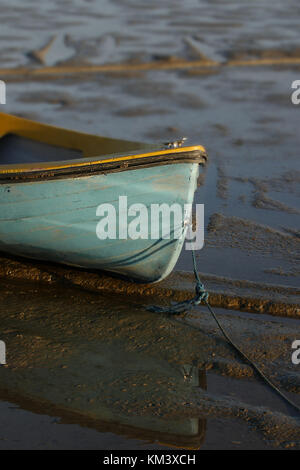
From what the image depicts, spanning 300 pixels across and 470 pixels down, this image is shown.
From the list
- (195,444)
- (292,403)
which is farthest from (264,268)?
(195,444)

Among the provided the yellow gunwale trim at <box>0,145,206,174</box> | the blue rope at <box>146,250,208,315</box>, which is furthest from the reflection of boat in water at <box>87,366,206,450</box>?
the yellow gunwale trim at <box>0,145,206,174</box>

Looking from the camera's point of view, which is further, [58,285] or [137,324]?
[58,285]

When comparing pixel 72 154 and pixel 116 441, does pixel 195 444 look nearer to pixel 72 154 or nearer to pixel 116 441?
pixel 116 441

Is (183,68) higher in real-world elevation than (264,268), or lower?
higher

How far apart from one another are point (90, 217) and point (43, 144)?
2.03 meters

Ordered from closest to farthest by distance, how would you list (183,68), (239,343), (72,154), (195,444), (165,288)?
1. (195,444)
2. (239,343)
3. (165,288)
4. (72,154)
5. (183,68)

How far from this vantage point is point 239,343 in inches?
177

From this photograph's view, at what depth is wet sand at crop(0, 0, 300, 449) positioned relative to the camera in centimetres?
382

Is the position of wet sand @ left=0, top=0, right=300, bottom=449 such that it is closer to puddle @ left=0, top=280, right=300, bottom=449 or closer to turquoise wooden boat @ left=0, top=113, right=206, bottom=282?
puddle @ left=0, top=280, right=300, bottom=449

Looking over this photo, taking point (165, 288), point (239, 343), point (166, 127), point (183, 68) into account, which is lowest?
point (239, 343)

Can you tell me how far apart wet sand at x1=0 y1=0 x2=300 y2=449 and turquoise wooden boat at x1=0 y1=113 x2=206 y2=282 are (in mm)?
287

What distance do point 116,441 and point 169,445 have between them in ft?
0.98

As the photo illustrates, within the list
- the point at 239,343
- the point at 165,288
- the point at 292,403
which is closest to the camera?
the point at 292,403

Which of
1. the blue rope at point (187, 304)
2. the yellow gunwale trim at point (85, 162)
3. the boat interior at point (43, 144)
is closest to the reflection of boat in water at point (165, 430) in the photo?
the blue rope at point (187, 304)
